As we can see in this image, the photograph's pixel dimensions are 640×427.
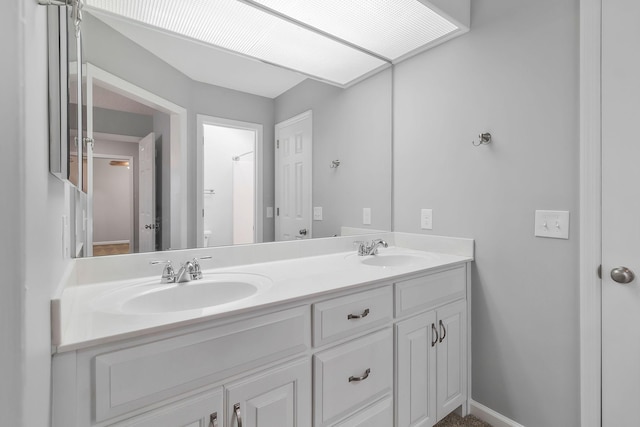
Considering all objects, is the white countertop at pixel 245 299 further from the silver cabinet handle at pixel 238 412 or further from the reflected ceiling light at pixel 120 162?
the reflected ceiling light at pixel 120 162

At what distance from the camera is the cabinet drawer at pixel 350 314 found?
1.06 metres

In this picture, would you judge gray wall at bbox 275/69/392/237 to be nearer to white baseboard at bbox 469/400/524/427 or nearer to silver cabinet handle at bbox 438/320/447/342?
silver cabinet handle at bbox 438/320/447/342

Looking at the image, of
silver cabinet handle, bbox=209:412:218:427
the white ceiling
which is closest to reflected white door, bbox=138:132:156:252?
the white ceiling

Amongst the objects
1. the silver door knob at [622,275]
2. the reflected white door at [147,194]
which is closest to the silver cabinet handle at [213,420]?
the reflected white door at [147,194]

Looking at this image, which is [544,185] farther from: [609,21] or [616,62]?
[609,21]

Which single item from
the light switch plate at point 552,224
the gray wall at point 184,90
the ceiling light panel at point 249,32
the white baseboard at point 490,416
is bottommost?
the white baseboard at point 490,416

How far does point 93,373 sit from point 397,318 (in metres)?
1.04

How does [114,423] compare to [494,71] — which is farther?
[494,71]

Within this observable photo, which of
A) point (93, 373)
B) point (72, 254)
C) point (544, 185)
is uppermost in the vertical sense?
point (544, 185)

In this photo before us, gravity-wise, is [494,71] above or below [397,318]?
above

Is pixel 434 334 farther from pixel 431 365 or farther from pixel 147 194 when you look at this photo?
pixel 147 194

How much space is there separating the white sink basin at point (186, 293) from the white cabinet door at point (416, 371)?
65 cm

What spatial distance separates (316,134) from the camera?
1817mm

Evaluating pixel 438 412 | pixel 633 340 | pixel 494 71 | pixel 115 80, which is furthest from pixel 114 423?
pixel 494 71
